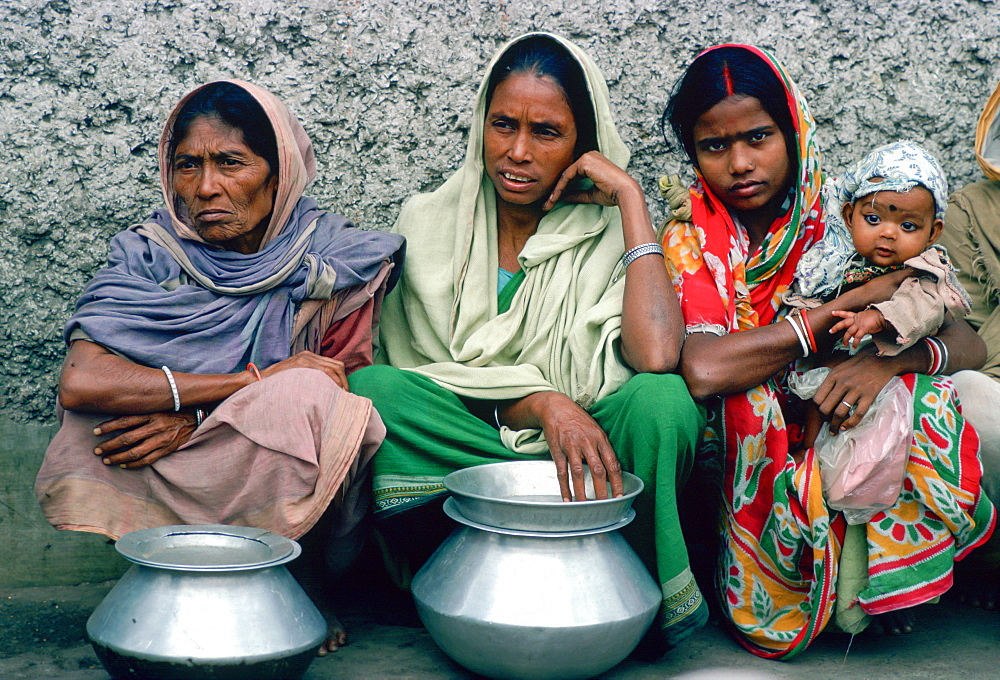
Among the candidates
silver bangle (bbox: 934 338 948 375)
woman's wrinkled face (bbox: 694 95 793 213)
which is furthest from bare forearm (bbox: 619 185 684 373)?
silver bangle (bbox: 934 338 948 375)

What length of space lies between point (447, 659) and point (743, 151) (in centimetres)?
166

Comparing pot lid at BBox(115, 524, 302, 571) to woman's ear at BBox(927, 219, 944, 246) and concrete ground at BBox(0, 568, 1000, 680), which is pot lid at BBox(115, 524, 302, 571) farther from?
woman's ear at BBox(927, 219, 944, 246)

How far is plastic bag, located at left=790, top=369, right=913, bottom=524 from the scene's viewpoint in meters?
2.52

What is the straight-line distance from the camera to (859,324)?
256 cm

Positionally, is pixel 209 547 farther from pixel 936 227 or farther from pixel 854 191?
pixel 936 227

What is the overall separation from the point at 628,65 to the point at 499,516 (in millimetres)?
1910

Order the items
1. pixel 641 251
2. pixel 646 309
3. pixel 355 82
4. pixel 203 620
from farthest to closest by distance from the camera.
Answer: pixel 355 82
pixel 641 251
pixel 646 309
pixel 203 620

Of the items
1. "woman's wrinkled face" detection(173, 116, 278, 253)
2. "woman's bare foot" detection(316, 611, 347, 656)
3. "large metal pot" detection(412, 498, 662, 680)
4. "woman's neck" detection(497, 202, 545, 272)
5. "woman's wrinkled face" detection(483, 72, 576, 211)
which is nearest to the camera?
"large metal pot" detection(412, 498, 662, 680)

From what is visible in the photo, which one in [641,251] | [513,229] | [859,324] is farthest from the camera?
[513,229]

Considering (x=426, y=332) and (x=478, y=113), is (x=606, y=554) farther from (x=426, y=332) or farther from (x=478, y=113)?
(x=478, y=113)

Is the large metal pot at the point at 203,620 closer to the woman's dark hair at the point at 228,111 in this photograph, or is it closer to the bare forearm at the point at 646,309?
the bare forearm at the point at 646,309

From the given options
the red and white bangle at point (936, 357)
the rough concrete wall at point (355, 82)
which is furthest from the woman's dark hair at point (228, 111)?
the red and white bangle at point (936, 357)

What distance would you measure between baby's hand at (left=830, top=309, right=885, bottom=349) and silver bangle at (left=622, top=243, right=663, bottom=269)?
56cm

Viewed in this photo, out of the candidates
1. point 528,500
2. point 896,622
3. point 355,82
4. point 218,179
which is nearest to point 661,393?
point 528,500
